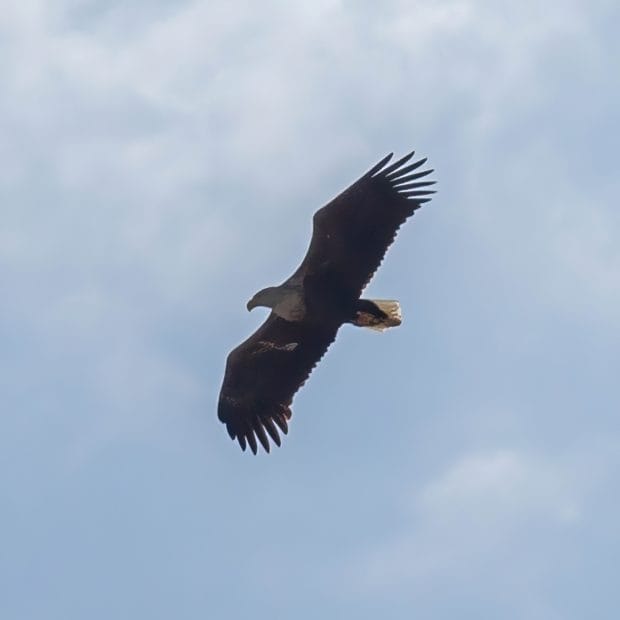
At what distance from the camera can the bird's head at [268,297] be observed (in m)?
21.8

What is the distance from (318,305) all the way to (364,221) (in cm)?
120

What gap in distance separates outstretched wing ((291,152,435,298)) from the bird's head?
0.70 meters

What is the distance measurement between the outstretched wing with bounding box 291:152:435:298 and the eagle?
0.04 feet

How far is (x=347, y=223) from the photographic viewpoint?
2125 centimetres

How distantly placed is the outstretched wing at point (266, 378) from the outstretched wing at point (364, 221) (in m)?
1.28

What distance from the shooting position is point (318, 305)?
71.1ft

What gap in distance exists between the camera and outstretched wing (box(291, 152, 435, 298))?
21203mm

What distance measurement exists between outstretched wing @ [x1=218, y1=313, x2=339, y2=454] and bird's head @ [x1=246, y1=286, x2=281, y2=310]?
1.74ft

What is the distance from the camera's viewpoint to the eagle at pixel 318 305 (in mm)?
21234

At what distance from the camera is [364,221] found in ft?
69.8

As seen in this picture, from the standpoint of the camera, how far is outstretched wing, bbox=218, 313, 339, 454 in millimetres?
22516

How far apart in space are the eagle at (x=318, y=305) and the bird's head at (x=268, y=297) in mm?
12

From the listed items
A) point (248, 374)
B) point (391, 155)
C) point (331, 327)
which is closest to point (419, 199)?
point (391, 155)

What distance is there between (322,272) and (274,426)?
8.17 ft
